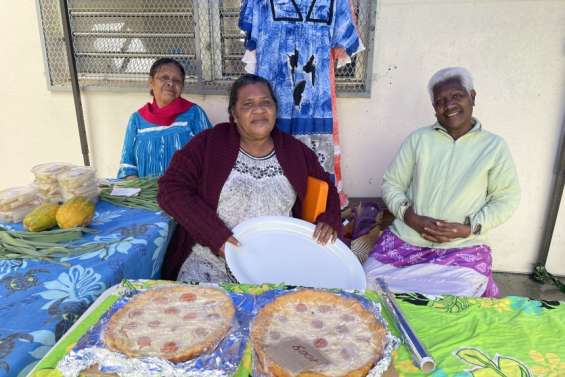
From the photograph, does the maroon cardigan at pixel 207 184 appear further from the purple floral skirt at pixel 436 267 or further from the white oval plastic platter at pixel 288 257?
the purple floral skirt at pixel 436 267

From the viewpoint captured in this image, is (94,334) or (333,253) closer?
(94,334)

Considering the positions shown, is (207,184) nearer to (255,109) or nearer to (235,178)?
(235,178)

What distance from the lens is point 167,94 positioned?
2848 millimetres

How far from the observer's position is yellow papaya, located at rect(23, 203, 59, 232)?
1645mm

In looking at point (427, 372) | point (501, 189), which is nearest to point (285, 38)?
point (501, 189)

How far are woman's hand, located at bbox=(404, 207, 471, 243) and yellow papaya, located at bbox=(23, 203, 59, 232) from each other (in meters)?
1.81

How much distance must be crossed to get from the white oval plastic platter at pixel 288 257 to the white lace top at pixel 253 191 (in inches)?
15.9

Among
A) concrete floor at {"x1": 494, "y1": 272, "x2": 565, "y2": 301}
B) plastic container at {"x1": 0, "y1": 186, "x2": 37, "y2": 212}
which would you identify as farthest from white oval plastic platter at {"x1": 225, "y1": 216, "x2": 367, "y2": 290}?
concrete floor at {"x1": 494, "y1": 272, "x2": 565, "y2": 301}

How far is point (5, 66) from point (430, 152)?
3.73 m

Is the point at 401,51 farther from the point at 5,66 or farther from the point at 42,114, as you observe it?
the point at 5,66

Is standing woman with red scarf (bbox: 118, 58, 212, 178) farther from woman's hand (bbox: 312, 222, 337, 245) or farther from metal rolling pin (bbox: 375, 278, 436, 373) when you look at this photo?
metal rolling pin (bbox: 375, 278, 436, 373)

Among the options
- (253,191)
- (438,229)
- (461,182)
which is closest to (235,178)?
(253,191)

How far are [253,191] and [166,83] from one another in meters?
1.41

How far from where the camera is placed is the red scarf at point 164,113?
2867 mm
